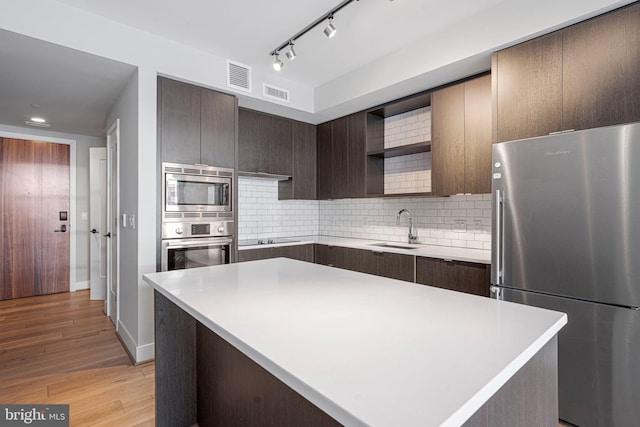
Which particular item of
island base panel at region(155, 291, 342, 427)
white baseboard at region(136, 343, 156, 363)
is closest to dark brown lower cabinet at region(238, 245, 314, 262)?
white baseboard at region(136, 343, 156, 363)

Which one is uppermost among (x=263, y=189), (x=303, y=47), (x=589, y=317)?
(x=303, y=47)

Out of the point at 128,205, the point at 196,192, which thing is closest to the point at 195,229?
the point at 196,192

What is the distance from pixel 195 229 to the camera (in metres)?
3.08

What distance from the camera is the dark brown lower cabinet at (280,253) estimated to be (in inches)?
141

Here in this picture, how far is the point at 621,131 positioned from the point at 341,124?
9.15 ft

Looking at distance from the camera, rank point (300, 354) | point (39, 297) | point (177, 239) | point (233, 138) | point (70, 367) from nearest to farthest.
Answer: point (300, 354) < point (70, 367) < point (177, 239) < point (233, 138) < point (39, 297)

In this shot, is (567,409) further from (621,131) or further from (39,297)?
(39,297)

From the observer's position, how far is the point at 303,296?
4.54 feet

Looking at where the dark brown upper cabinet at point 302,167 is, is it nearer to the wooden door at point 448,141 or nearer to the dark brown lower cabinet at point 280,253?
the dark brown lower cabinet at point 280,253

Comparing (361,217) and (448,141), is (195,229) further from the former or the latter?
(448,141)

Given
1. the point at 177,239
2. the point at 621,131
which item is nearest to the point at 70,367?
the point at 177,239

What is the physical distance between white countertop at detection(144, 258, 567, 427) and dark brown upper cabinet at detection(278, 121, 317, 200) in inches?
108

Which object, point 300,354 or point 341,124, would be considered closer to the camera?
point 300,354

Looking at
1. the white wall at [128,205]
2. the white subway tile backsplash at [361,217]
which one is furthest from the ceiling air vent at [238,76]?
the white subway tile backsplash at [361,217]
